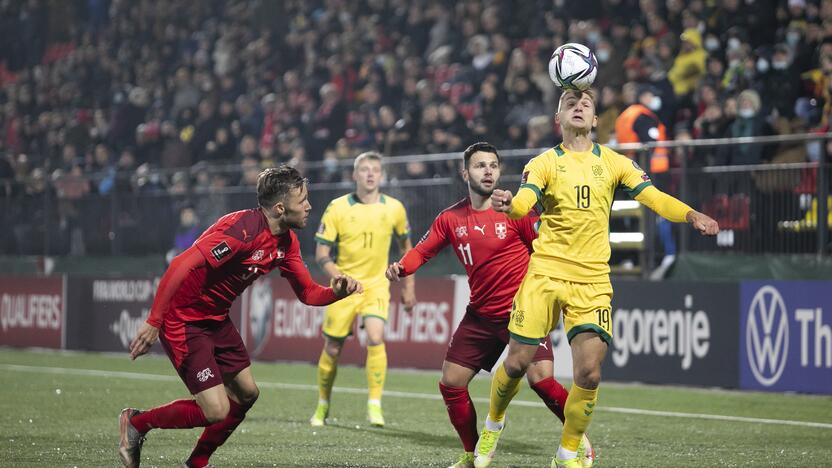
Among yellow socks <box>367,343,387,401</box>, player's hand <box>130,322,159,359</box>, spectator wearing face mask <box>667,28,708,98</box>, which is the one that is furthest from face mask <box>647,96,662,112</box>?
player's hand <box>130,322,159,359</box>

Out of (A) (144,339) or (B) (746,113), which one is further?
(B) (746,113)

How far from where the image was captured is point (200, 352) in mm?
7957

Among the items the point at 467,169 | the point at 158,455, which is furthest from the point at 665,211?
the point at 158,455

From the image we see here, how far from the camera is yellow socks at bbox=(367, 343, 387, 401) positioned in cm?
1194

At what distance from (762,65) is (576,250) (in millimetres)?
8757

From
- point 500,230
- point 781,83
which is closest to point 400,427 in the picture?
point 500,230

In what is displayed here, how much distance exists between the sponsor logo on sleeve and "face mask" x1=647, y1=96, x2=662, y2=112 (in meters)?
9.46

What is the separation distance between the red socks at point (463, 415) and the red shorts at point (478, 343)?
24 cm

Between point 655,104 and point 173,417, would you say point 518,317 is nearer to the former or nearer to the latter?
point 173,417

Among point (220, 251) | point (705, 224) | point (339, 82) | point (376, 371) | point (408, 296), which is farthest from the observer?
point (339, 82)

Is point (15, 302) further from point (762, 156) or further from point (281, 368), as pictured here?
point (762, 156)

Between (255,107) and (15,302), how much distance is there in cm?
550

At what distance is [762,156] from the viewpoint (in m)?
14.2

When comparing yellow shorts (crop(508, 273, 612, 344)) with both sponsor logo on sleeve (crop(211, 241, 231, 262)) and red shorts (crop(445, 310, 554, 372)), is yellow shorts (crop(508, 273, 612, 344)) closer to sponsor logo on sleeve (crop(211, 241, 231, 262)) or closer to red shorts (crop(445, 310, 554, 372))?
red shorts (crop(445, 310, 554, 372))
